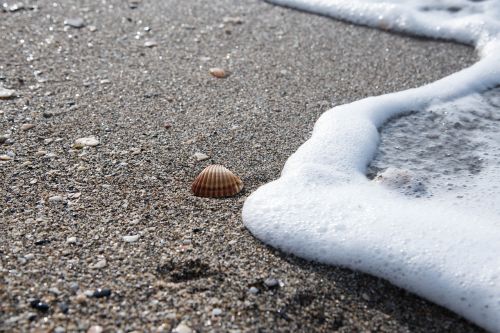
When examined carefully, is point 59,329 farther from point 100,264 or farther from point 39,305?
point 100,264

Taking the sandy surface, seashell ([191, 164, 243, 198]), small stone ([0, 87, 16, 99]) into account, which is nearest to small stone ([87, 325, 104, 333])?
the sandy surface

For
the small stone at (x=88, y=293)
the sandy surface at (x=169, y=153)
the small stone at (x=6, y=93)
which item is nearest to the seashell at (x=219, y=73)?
the sandy surface at (x=169, y=153)

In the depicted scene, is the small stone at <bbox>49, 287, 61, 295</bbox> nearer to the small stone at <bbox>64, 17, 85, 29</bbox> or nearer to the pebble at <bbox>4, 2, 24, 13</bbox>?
the small stone at <bbox>64, 17, 85, 29</bbox>

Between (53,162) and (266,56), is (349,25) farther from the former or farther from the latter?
(53,162)

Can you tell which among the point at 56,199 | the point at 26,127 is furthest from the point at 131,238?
the point at 26,127

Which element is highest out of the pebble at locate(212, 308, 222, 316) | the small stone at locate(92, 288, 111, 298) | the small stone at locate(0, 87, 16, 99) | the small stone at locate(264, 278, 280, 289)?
the small stone at locate(264, 278, 280, 289)

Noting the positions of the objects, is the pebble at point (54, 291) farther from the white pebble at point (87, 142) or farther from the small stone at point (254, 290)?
the white pebble at point (87, 142)
